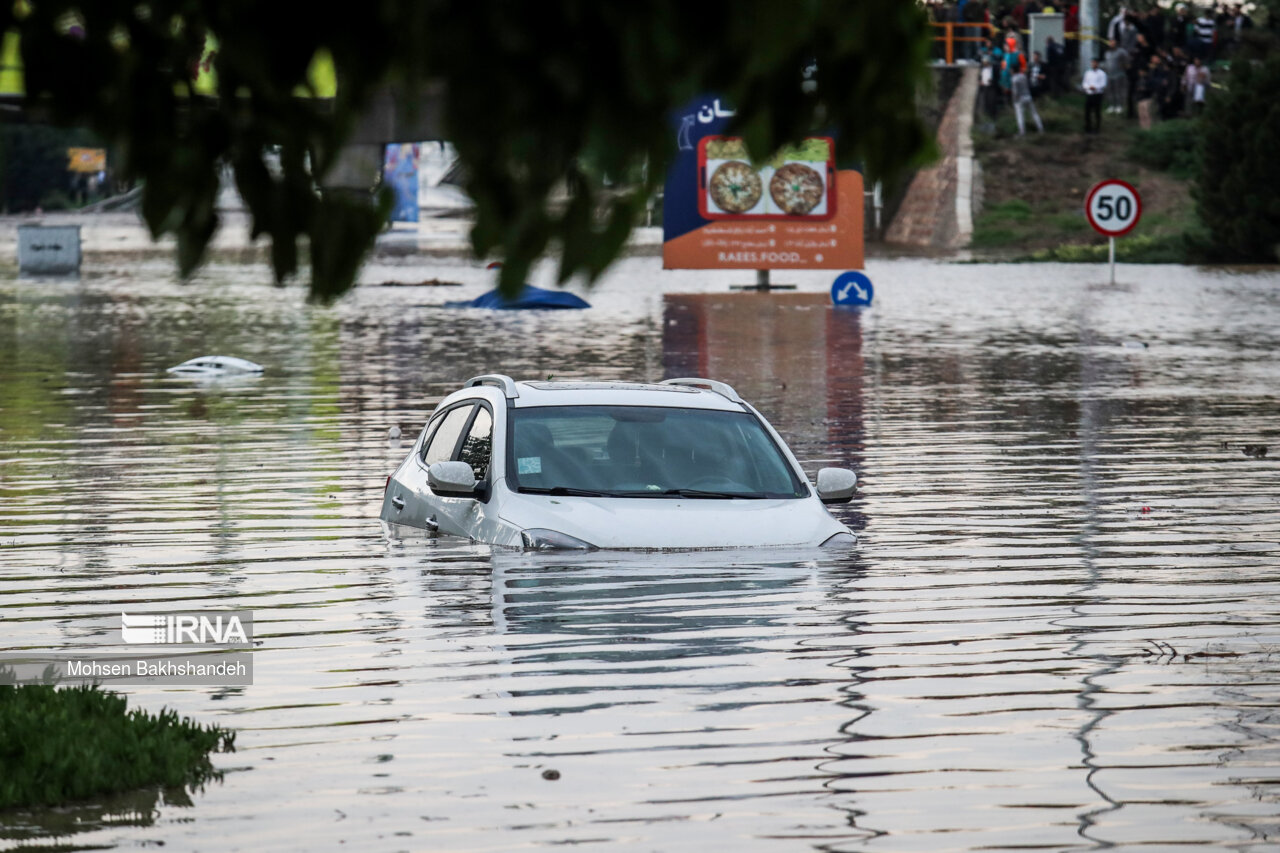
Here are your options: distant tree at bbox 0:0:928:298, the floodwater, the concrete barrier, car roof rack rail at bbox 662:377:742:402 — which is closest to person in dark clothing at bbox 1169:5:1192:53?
the concrete barrier

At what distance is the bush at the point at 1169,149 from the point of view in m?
61.1

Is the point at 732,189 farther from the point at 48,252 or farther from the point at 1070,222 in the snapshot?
the point at 1070,222

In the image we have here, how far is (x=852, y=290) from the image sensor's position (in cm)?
3762

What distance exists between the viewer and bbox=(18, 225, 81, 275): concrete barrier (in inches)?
1970

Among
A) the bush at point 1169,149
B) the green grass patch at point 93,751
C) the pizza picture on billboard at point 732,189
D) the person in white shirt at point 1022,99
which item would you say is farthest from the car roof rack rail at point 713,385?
the person in white shirt at point 1022,99

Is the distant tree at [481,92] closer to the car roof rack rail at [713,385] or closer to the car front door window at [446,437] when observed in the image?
the car roof rack rail at [713,385]

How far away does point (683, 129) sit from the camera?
4109 cm

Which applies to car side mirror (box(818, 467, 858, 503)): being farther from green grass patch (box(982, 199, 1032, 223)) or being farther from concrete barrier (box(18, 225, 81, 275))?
green grass patch (box(982, 199, 1032, 223))

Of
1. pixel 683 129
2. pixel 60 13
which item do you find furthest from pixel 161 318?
pixel 60 13

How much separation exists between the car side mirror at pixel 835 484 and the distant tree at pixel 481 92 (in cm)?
697

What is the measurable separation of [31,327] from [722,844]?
27.3m

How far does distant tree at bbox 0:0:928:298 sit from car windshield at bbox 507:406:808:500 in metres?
7.08

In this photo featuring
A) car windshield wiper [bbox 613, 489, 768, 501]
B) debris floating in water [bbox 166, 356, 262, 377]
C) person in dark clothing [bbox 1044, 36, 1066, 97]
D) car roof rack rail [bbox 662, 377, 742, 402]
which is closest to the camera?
car windshield wiper [bbox 613, 489, 768, 501]

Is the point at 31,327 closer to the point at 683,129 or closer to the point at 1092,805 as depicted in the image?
the point at 683,129
